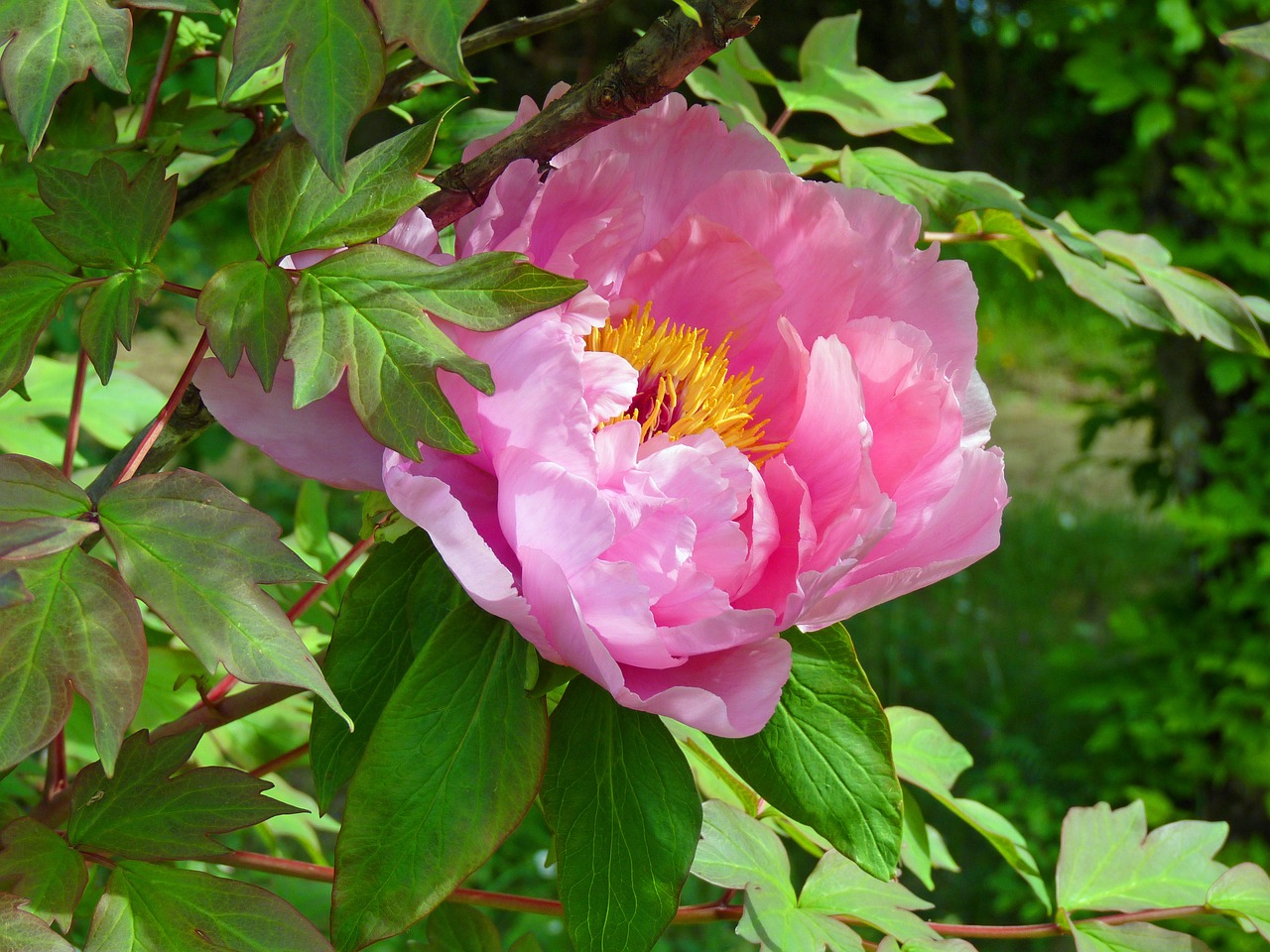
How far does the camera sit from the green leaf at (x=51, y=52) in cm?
41

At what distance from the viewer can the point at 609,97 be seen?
45 centimetres

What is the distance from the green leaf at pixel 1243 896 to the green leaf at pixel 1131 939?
0.09 feet

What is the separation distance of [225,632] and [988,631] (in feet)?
10.2

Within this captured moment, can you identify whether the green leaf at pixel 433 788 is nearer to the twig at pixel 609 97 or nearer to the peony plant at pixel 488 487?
the peony plant at pixel 488 487

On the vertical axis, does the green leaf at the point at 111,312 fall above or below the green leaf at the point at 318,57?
below

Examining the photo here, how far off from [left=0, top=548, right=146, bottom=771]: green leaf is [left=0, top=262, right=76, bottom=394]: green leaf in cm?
7

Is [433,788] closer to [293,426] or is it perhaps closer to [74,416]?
[293,426]

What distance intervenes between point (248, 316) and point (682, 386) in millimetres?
182

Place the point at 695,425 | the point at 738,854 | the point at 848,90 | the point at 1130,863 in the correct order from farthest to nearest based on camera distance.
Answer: the point at 848,90, the point at 1130,863, the point at 738,854, the point at 695,425

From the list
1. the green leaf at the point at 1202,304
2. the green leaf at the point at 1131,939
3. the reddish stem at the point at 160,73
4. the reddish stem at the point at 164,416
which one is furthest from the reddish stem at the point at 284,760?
the green leaf at the point at 1202,304

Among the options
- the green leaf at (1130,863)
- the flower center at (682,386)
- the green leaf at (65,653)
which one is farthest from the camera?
the green leaf at (1130,863)

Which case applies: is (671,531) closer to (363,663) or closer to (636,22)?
(363,663)

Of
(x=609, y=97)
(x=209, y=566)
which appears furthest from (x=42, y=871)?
(x=609, y=97)

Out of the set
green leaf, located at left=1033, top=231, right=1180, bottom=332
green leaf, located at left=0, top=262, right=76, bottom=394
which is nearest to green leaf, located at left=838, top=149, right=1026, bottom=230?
green leaf, located at left=1033, top=231, right=1180, bottom=332
